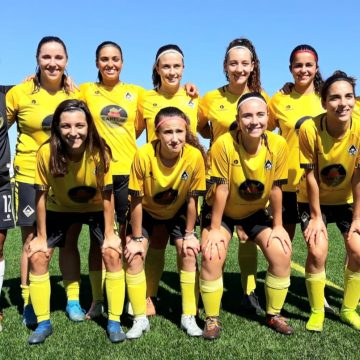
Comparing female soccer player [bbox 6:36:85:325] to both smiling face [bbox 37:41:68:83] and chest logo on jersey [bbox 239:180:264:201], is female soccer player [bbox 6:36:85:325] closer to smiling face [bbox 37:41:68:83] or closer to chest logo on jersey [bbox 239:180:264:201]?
Result: smiling face [bbox 37:41:68:83]

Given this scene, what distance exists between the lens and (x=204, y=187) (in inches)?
169

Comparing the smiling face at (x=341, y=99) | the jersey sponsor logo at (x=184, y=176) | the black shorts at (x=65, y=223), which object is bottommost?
the black shorts at (x=65, y=223)

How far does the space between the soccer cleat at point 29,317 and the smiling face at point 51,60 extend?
219 cm

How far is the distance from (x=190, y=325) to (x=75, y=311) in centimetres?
117

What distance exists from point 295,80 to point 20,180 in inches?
115

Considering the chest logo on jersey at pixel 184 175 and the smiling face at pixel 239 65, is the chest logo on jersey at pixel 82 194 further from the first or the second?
the smiling face at pixel 239 65

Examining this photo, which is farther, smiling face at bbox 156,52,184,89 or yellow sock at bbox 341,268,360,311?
smiling face at bbox 156,52,184,89

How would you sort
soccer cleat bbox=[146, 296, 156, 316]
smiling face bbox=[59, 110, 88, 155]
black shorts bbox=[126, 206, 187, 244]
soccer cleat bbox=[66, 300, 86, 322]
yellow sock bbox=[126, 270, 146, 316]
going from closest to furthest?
1. smiling face bbox=[59, 110, 88, 155]
2. yellow sock bbox=[126, 270, 146, 316]
3. black shorts bbox=[126, 206, 187, 244]
4. soccer cleat bbox=[66, 300, 86, 322]
5. soccer cleat bbox=[146, 296, 156, 316]

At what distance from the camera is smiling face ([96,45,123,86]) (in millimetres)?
4902

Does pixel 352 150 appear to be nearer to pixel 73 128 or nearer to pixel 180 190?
pixel 180 190

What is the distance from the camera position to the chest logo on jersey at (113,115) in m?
4.88

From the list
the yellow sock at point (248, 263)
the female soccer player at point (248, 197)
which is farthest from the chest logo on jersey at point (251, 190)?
the yellow sock at point (248, 263)

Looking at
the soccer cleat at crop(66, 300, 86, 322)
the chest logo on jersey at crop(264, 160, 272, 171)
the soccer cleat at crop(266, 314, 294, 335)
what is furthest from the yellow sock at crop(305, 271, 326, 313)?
the soccer cleat at crop(66, 300, 86, 322)

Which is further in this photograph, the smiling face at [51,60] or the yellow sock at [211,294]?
the smiling face at [51,60]
